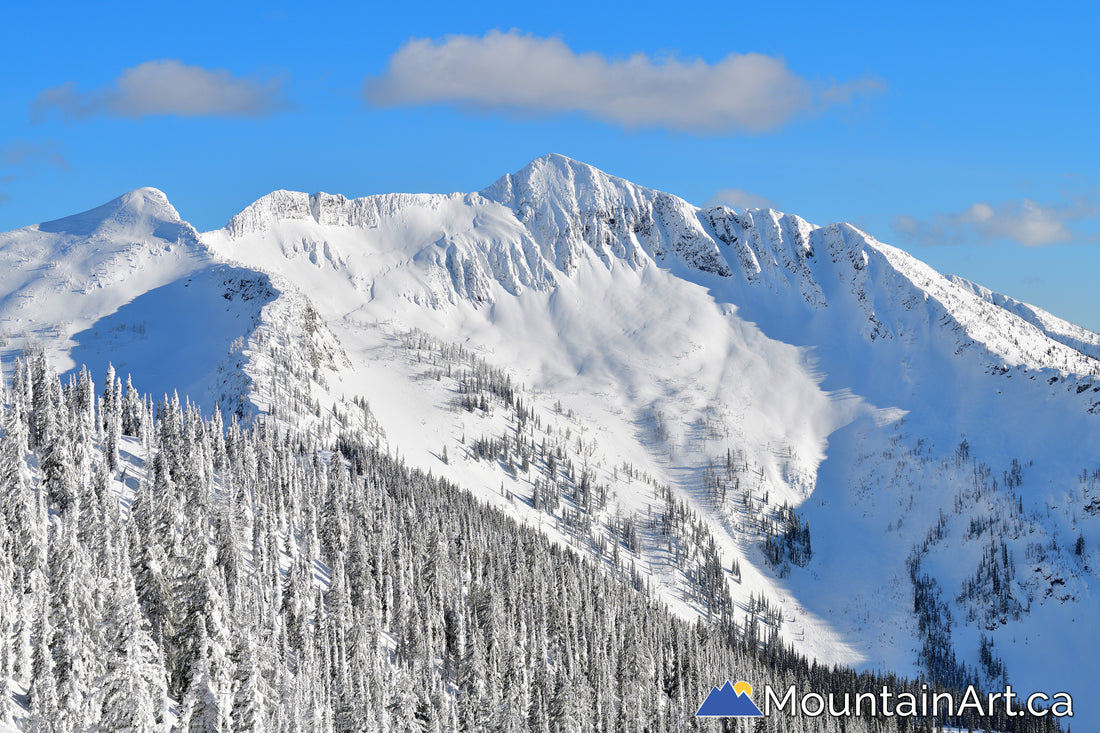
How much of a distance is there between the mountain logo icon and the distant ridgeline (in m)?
1.91

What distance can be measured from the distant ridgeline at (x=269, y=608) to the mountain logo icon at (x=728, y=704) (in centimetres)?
191

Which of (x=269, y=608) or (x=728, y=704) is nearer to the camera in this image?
(x=269, y=608)

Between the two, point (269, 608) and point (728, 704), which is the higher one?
point (269, 608)

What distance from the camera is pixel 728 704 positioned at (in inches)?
6447

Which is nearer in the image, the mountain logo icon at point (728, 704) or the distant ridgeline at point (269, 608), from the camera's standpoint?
the distant ridgeline at point (269, 608)

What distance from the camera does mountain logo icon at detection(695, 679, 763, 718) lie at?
519 ft

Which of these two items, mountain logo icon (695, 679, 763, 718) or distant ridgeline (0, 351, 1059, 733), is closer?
distant ridgeline (0, 351, 1059, 733)

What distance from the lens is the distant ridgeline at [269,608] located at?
69688mm

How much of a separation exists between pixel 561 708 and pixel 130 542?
61.8 m

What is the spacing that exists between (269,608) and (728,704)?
291 ft

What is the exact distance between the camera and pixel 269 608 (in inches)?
4348

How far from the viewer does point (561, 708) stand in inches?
4958

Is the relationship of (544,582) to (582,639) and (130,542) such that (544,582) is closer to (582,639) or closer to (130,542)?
(582,639)

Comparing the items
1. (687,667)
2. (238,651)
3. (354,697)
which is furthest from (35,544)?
(687,667)
